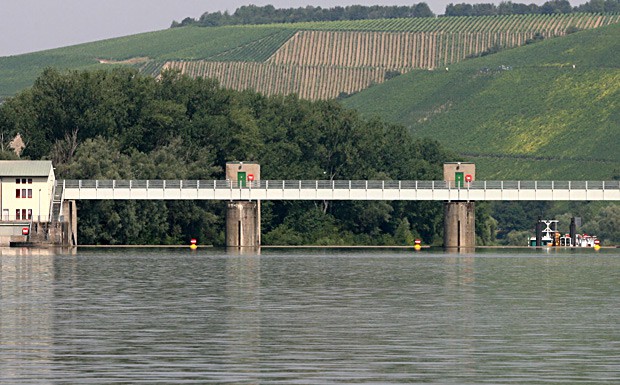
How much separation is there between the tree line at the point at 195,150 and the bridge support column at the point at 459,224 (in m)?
15.7

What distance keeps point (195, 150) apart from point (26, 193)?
2705cm

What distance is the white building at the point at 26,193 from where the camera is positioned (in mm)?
141750

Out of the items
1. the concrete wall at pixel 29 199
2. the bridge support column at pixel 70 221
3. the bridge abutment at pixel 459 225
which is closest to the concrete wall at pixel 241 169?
the bridge support column at pixel 70 221

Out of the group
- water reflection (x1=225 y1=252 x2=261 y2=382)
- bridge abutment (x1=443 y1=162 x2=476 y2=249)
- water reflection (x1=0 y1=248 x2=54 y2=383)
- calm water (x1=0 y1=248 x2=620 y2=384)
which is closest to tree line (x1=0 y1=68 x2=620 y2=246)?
bridge abutment (x1=443 y1=162 x2=476 y2=249)

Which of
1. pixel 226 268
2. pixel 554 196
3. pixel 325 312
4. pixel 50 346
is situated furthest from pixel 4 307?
pixel 554 196

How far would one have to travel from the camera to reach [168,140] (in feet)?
549

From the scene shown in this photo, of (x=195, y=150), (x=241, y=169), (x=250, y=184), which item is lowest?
(x=250, y=184)

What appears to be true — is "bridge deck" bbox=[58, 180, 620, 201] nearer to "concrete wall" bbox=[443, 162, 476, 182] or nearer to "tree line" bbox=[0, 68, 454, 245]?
"concrete wall" bbox=[443, 162, 476, 182]

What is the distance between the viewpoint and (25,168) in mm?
143000

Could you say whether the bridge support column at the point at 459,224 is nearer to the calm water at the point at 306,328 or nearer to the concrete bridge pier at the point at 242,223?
the concrete bridge pier at the point at 242,223

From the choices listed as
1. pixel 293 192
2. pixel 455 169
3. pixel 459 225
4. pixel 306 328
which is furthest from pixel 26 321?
pixel 455 169

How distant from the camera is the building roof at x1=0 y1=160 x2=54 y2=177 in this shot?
5610 inches

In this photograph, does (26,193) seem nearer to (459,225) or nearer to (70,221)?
(70,221)

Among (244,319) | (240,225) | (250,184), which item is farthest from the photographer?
(250,184)
